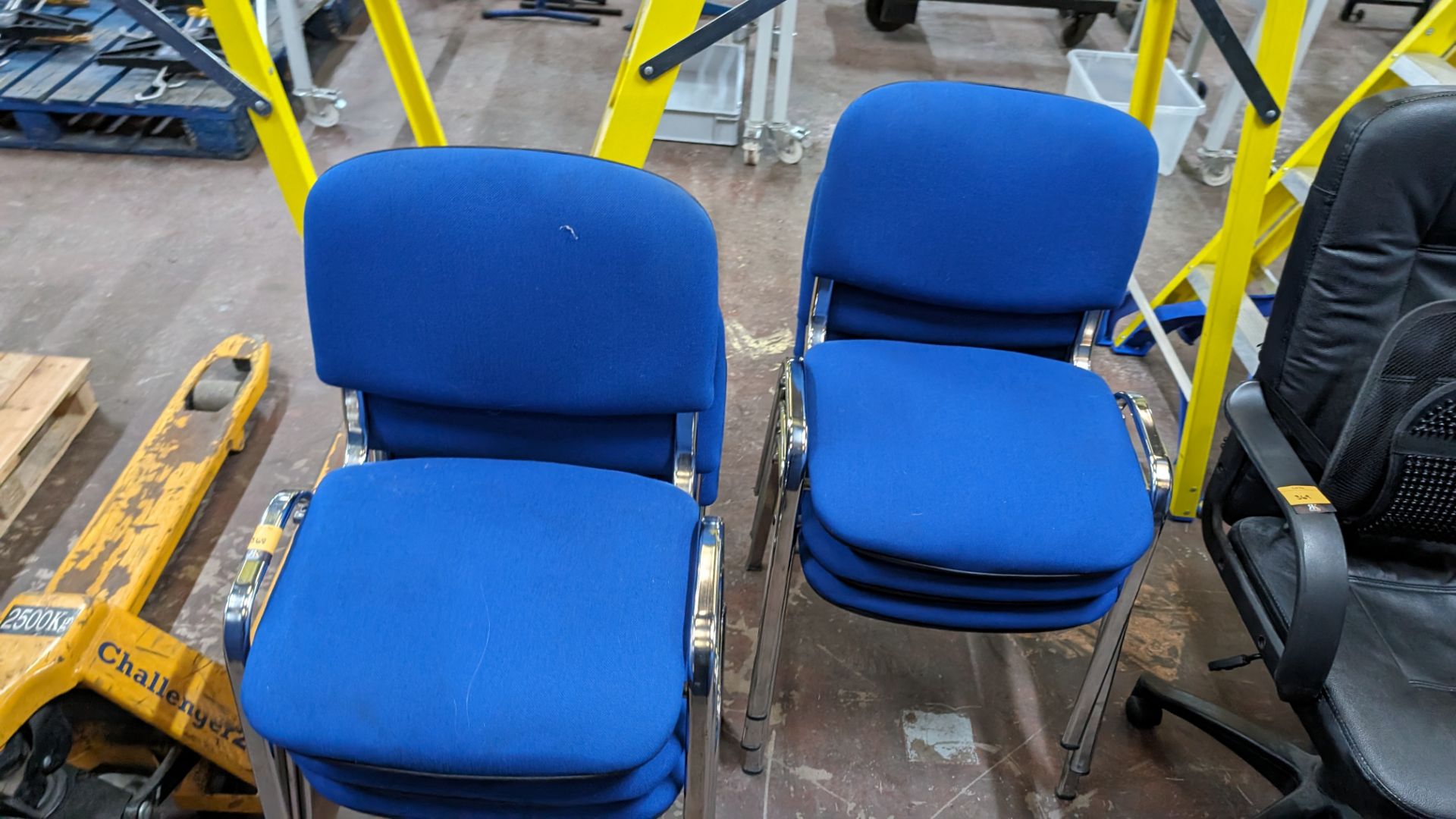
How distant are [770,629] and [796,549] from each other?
0.13m

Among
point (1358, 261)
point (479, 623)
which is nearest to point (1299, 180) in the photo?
point (1358, 261)

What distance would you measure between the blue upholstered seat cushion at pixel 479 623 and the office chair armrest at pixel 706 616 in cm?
2

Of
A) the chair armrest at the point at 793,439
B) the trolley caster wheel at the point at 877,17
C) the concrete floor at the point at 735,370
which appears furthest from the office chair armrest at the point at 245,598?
the trolley caster wheel at the point at 877,17

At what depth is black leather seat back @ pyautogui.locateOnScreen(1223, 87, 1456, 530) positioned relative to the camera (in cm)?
117

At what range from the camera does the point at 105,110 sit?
9.02ft

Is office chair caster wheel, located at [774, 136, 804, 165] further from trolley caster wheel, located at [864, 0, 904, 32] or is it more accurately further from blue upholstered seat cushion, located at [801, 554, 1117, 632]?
blue upholstered seat cushion, located at [801, 554, 1117, 632]

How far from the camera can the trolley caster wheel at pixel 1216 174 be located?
3.13 metres

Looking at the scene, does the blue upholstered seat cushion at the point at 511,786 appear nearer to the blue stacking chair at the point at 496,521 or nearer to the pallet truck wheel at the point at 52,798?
the blue stacking chair at the point at 496,521

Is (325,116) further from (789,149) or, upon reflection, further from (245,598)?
(245,598)

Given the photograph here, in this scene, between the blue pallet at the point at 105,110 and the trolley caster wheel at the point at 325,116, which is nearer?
the blue pallet at the point at 105,110

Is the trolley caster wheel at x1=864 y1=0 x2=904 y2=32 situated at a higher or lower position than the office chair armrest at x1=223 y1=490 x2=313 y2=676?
lower

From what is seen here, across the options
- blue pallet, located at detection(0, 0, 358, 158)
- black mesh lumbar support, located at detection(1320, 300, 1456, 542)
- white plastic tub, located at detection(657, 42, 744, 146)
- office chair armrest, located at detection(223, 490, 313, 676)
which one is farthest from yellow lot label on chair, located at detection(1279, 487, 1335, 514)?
blue pallet, located at detection(0, 0, 358, 158)

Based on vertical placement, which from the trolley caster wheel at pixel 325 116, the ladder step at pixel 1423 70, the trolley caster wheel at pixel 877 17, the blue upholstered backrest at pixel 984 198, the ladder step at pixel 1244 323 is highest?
the ladder step at pixel 1423 70

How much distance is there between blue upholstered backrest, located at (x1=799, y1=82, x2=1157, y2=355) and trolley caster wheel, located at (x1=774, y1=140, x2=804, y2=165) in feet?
5.56
